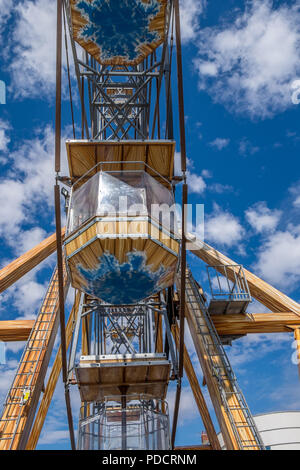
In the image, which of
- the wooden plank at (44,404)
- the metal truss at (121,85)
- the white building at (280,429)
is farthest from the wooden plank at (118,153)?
the white building at (280,429)

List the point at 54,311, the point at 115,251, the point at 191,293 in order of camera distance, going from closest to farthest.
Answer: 1. the point at 115,251
2. the point at 54,311
3. the point at 191,293

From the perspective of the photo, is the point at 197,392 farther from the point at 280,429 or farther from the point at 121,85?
the point at 280,429

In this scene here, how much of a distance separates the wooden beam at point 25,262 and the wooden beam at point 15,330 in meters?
1.16

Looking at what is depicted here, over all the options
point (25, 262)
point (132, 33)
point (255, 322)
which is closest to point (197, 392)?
point (255, 322)

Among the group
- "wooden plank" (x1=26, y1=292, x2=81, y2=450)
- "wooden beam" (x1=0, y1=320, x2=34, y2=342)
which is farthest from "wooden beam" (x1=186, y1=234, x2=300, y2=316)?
"wooden beam" (x1=0, y1=320, x2=34, y2=342)

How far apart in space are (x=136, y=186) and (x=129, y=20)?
5.43 m

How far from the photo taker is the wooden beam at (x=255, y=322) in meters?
13.3

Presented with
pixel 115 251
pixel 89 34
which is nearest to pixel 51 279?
pixel 115 251

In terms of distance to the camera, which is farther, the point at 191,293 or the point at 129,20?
the point at 191,293

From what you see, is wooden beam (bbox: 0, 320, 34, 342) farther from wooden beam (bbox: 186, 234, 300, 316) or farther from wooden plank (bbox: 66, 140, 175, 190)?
wooden beam (bbox: 186, 234, 300, 316)

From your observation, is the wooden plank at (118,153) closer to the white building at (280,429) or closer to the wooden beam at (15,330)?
the wooden beam at (15,330)

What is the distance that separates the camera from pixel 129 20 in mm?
11516
